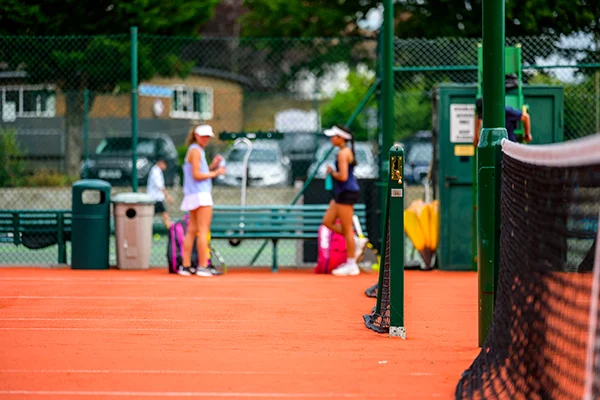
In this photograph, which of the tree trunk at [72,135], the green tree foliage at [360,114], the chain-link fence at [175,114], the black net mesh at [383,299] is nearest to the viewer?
the black net mesh at [383,299]

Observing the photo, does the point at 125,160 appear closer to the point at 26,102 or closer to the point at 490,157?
the point at 26,102

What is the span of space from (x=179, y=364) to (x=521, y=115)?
6682 mm

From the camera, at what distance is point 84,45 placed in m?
23.0

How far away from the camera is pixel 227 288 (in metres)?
11.9

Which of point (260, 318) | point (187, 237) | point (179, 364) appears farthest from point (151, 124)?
point (179, 364)

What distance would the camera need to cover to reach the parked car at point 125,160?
22.2m

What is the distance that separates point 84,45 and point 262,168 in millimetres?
4798

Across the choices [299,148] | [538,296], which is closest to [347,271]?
[538,296]

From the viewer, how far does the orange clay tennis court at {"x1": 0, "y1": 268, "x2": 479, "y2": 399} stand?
6020 millimetres

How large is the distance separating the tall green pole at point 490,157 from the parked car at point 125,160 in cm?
1442

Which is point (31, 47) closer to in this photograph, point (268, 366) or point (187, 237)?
point (187, 237)

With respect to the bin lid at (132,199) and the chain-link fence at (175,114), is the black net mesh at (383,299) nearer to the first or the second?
the chain-link fence at (175,114)

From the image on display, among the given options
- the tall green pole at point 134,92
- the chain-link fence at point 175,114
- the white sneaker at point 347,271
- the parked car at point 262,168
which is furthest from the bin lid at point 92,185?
the parked car at point 262,168

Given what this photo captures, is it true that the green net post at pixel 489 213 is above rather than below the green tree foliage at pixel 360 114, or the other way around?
below
